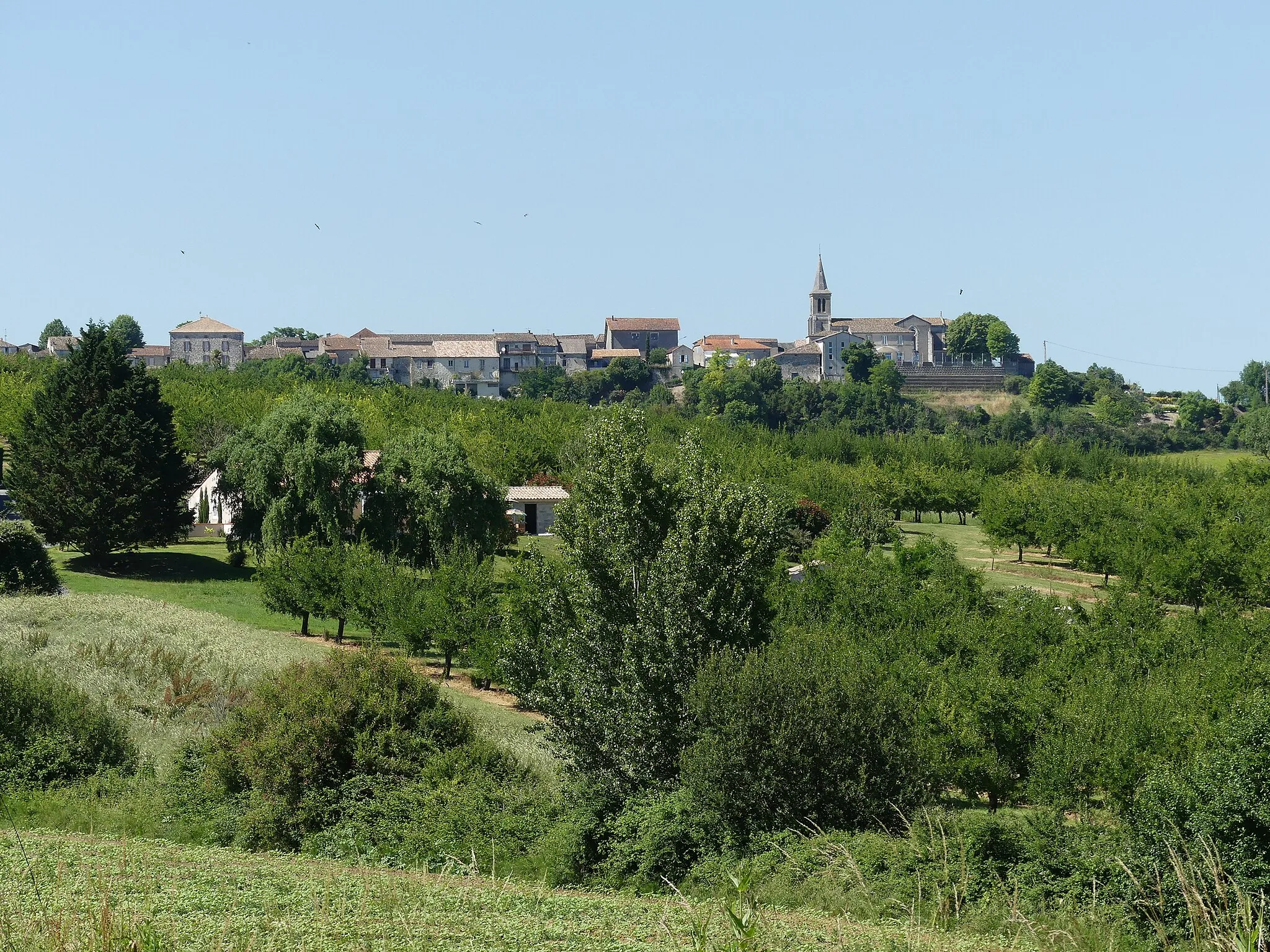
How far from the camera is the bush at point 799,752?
1884cm

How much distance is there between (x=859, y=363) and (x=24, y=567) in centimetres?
12484

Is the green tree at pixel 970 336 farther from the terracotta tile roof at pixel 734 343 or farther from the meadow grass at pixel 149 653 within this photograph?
the meadow grass at pixel 149 653

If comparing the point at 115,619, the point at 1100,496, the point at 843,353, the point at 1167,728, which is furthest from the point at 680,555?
the point at 843,353

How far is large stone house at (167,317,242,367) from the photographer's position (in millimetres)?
174125

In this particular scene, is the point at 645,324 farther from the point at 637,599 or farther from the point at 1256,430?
the point at 637,599

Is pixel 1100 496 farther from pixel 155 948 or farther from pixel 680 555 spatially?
pixel 155 948

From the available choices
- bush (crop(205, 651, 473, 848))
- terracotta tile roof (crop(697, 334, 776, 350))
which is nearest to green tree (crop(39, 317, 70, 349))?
A: terracotta tile roof (crop(697, 334, 776, 350))

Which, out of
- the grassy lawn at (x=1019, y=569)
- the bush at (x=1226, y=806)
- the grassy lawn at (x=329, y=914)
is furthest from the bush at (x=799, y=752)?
the grassy lawn at (x=1019, y=569)

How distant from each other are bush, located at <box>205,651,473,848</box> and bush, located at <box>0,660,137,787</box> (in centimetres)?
203

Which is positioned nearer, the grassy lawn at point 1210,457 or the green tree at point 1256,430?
the grassy lawn at point 1210,457

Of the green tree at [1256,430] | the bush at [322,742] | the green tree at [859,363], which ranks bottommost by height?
the bush at [322,742]

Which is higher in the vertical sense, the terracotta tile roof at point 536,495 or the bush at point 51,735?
the terracotta tile roof at point 536,495

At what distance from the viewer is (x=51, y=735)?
21.2 m

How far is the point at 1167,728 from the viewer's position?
22203mm
